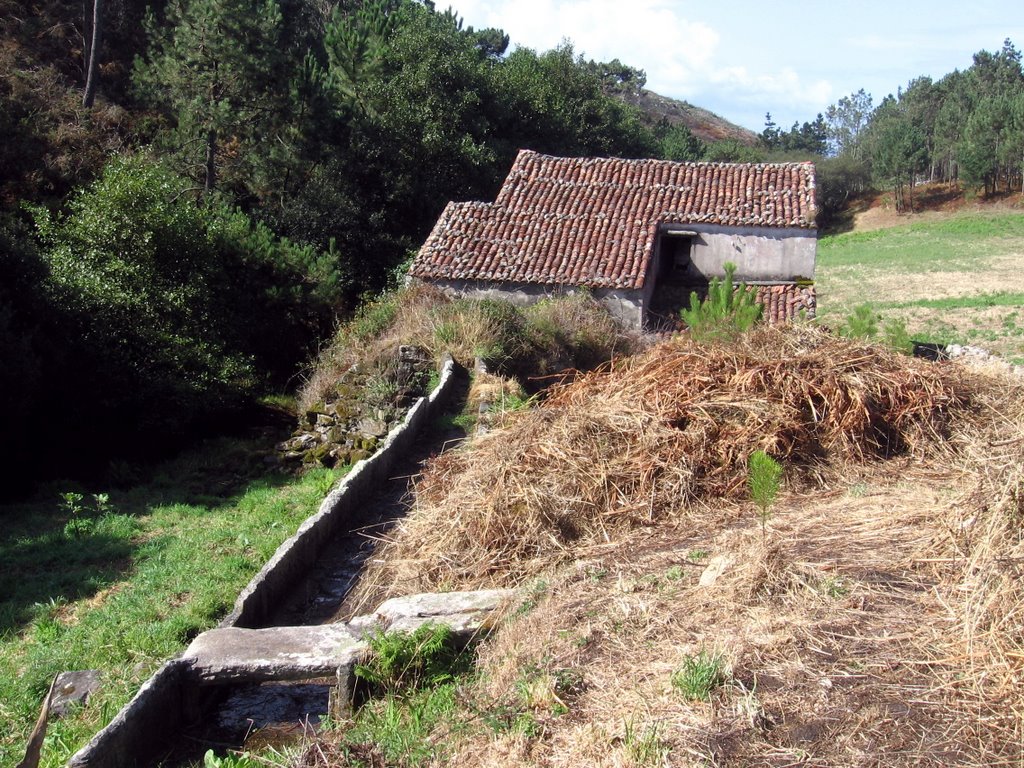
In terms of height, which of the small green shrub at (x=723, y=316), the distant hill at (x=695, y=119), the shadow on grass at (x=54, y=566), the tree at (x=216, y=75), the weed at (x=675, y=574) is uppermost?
the distant hill at (x=695, y=119)

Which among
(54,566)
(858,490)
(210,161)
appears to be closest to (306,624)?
(54,566)

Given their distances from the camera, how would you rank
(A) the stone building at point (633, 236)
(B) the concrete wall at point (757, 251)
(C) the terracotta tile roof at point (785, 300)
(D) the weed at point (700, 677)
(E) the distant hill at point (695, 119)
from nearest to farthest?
(D) the weed at point (700, 677)
(A) the stone building at point (633, 236)
(C) the terracotta tile roof at point (785, 300)
(B) the concrete wall at point (757, 251)
(E) the distant hill at point (695, 119)

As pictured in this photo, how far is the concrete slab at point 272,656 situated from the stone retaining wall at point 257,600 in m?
0.18

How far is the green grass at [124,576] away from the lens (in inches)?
249

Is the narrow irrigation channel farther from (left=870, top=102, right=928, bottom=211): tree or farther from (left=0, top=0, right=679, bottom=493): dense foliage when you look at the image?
(left=870, top=102, right=928, bottom=211): tree

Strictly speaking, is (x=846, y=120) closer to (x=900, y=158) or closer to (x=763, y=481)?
(x=900, y=158)

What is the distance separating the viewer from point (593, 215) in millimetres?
21438

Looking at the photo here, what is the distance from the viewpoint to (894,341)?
1066 centimetres

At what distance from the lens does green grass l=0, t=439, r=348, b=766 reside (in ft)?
20.8

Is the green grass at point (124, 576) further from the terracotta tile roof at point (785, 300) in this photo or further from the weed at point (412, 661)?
the terracotta tile roof at point (785, 300)

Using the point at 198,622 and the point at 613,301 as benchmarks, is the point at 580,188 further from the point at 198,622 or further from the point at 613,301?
the point at 198,622

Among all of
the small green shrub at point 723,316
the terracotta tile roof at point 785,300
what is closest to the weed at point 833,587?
the small green shrub at point 723,316

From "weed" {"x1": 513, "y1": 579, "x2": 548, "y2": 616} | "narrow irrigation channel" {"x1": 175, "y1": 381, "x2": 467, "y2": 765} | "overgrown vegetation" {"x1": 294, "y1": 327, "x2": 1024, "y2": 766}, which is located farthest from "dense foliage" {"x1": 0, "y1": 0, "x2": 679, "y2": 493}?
"weed" {"x1": 513, "y1": 579, "x2": 548, "y2": 616}

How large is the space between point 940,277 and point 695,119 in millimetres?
59090
